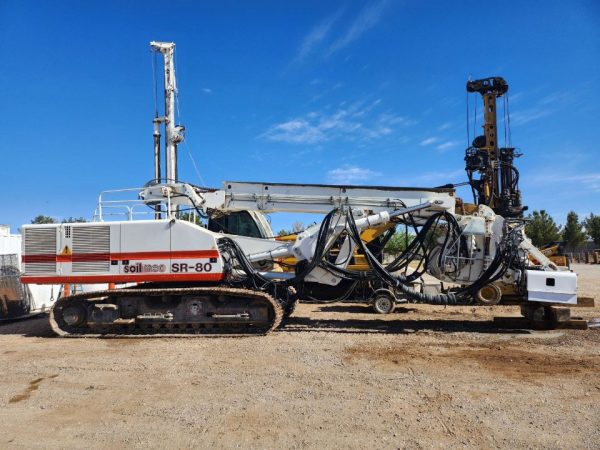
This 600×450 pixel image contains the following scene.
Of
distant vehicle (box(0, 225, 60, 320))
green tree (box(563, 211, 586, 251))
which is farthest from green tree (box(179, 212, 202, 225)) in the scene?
green tree (box(563, 211, 586, 251))

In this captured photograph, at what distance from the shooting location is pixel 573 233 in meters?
51.9

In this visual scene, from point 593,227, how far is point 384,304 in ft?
174

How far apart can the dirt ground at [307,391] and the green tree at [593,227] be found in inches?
2070

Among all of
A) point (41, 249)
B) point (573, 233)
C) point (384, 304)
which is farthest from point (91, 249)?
point (573, 233)

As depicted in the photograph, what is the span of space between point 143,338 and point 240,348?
229 centimetres

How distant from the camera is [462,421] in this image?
4.36m

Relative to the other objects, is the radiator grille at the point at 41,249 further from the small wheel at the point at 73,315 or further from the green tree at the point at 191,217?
the green tree at the point at 191,217

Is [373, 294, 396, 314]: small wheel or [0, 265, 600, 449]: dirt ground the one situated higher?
[373, 294, 396, 314]: small wheel

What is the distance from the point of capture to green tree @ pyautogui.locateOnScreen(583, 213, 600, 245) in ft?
170

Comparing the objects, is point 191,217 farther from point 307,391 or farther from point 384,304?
point 307,391

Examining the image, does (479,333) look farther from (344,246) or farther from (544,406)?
(544,406)

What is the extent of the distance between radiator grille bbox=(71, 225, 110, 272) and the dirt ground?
58.6 inches

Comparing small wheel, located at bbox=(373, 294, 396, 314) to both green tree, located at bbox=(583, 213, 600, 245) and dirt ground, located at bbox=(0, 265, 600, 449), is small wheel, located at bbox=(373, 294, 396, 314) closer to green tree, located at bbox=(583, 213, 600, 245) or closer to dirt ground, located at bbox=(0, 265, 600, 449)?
dirt ground, located at bbox=(0, 265, 600, 449)

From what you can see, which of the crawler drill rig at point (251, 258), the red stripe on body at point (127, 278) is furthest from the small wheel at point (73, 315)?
the red stripe on body at point (127, 278)
